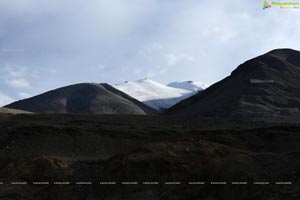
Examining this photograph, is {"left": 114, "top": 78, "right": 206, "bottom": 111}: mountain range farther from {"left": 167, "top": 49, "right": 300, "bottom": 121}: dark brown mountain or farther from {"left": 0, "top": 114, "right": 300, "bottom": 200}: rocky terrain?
{"left": 0, "top": 114, "right": 300, "bottom": 200}: rocky terrain

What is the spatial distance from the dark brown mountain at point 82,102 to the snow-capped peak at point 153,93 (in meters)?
13.3

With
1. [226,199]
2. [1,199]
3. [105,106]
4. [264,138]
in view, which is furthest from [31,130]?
[105,106]

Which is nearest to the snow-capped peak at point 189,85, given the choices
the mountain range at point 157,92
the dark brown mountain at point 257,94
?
the mountain range at point 157,92

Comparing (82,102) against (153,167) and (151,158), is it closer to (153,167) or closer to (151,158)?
(151,158)

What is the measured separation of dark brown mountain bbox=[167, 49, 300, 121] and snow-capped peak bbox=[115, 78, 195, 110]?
42242 millimetres

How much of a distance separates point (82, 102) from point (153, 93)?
3920 centimetres

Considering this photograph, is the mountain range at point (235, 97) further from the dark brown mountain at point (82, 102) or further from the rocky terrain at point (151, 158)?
the rocky terrain at point (151, 158)

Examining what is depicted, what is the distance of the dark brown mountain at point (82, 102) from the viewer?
84.2 m

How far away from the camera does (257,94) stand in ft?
166

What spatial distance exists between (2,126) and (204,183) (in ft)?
59.8

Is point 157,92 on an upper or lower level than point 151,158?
upper

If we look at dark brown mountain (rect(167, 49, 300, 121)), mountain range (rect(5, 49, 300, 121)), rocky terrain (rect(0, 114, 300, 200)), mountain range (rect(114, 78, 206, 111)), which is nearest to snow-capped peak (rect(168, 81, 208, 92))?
mountain range (rect(114, 78, 206, 111))

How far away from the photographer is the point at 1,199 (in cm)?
1203

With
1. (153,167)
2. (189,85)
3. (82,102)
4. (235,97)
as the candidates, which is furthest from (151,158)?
(189,85)
